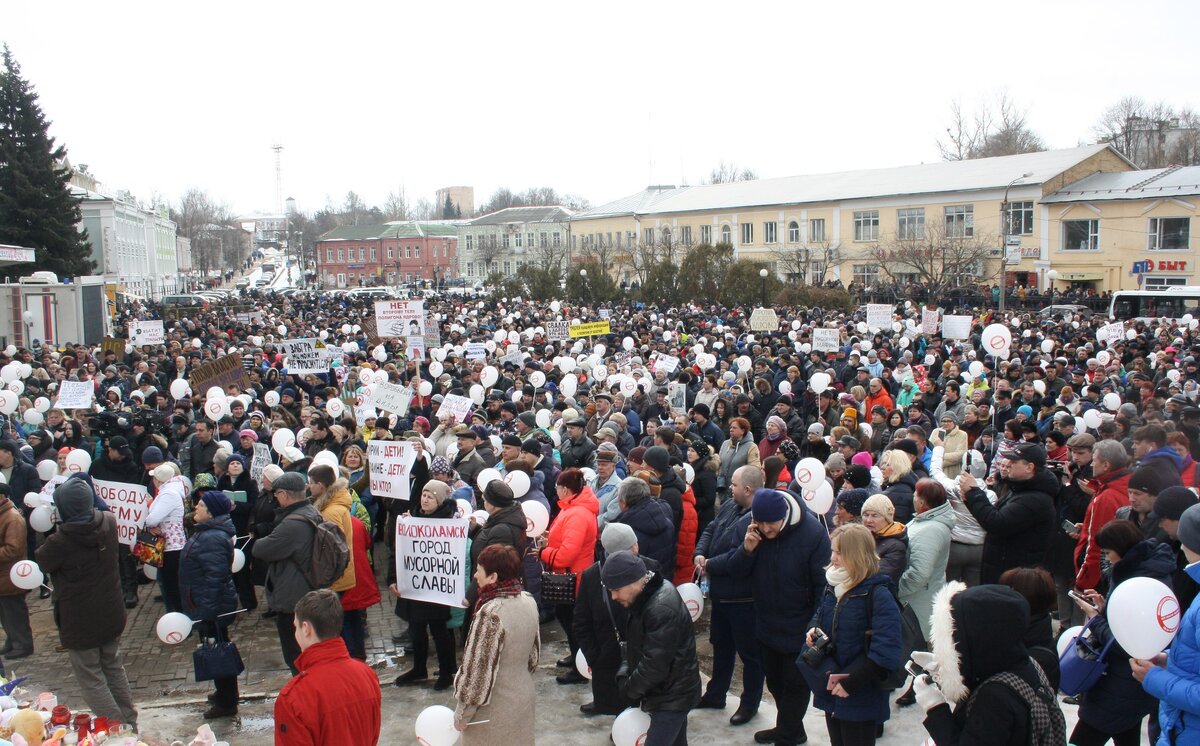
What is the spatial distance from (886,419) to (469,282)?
9143cm

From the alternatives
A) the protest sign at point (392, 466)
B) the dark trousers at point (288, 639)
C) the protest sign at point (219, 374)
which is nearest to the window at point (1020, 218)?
the protest sign at point (219, 374)

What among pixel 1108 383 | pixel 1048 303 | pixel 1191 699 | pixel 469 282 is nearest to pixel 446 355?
pixel 1108 383

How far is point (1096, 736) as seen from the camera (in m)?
4.86

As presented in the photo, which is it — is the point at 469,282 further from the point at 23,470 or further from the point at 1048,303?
the point at 23,470

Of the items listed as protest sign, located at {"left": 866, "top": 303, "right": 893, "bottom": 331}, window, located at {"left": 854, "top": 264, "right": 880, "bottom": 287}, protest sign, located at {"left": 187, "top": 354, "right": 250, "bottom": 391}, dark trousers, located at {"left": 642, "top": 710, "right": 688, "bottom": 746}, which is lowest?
dark trousers, located at {"left": 642, "top": 710, "right": 688, "bottom": 746}

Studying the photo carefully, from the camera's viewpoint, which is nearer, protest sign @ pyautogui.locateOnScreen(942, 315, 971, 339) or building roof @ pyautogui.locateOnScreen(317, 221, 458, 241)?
protest sign @ pyautogui.locateOnScreen(942, 315, 971, 339)

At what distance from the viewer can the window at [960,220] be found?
5193 centimetres

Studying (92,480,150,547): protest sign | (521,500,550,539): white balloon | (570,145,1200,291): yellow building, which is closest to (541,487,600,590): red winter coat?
(521,500,550,539): white balloon

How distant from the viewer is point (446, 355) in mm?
19203

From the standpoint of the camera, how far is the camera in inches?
194

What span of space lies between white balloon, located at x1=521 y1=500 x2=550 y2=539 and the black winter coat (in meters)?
2.07

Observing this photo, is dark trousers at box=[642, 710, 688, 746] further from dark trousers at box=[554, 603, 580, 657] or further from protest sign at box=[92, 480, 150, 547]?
protest sign at box=[92, 480, 150, 547]

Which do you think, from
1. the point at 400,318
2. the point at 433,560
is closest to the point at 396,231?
the point at 400,318

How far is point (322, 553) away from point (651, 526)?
7.58ft
